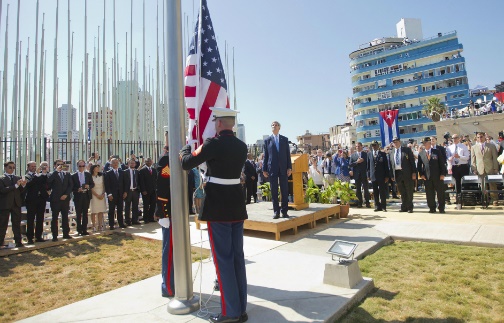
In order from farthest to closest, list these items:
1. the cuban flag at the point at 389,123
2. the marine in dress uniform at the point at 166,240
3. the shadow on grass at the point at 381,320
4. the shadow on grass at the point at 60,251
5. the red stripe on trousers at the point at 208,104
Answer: the cuban flag at the point at 389,123 → the shadow on grass at the point at 60,251 → the red stripe on trousers at the point at 208,104 → the marine in dress uniform at the point at 166,240 → the shadow on grass at the point at 381,320

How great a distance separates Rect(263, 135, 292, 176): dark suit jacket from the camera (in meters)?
6.98

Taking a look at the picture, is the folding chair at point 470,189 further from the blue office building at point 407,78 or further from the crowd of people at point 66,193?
the blue office building at point 407,78

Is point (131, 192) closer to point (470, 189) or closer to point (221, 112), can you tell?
point (221, 112)

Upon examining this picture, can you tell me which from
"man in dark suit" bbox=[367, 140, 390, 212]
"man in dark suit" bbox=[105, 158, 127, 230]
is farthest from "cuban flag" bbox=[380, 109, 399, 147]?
"man in dark suit" bbox=[105, 158, 127, 230]

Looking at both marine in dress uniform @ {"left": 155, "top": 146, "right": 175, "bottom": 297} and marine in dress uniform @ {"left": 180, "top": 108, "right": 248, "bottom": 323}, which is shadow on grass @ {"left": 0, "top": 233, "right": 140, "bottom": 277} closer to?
marine in dress uniform @ {"left": 155, "top": 146, "right": 175, "bottom": 297}

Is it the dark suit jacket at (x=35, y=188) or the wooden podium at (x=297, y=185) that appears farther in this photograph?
the wooden podium at (x=297, y=185)

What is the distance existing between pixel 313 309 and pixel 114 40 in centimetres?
1625

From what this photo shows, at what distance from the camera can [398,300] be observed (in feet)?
11.4

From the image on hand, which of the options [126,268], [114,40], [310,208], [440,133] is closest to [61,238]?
[126,268]

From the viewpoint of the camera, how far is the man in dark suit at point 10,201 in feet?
23.1

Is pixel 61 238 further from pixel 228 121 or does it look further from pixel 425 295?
pixel 425 295

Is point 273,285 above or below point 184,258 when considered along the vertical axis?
below

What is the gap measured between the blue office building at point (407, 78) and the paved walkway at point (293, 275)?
59.2 metres

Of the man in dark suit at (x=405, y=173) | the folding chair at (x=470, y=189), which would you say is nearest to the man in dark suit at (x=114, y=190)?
the man in dark suit at (x=405, y=173)
